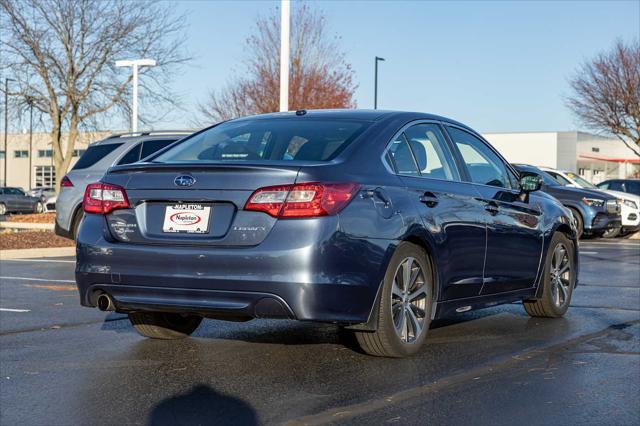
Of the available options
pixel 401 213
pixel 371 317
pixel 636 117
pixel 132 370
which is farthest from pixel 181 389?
pixel 636 117

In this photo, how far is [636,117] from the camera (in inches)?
1818

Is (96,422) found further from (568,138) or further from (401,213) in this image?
(568,138)

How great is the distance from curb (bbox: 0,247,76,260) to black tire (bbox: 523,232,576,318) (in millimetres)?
10013

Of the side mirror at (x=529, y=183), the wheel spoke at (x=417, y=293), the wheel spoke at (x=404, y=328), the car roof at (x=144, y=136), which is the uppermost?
the car roof at (x=144, y=136)

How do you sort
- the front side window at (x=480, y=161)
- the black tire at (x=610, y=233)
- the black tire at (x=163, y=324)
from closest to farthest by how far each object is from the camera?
1. the black tire at (x=163, y=324)
2. the front side window at (x=480, y=161)
3. the black tire at (x=610, y=233)

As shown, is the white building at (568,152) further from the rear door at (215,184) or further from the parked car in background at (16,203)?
the rear door at (215,184)

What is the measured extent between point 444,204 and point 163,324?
2.14 m

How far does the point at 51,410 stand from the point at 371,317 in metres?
1.91

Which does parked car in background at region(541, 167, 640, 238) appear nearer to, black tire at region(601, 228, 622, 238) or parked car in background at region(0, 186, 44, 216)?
black tire at region(601, 228, 622, 238)

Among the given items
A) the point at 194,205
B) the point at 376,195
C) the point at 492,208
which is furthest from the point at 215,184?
the point at 492,208

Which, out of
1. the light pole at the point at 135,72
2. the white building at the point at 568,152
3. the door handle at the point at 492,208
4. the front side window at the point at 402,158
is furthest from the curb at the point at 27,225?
the white building at the point at 568,152

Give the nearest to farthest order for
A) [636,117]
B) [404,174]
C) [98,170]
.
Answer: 1. [404,174]
2. [98,170]
3. [636,117]

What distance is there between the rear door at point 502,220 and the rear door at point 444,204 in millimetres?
167

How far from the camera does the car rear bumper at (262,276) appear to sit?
5352 millimetres
